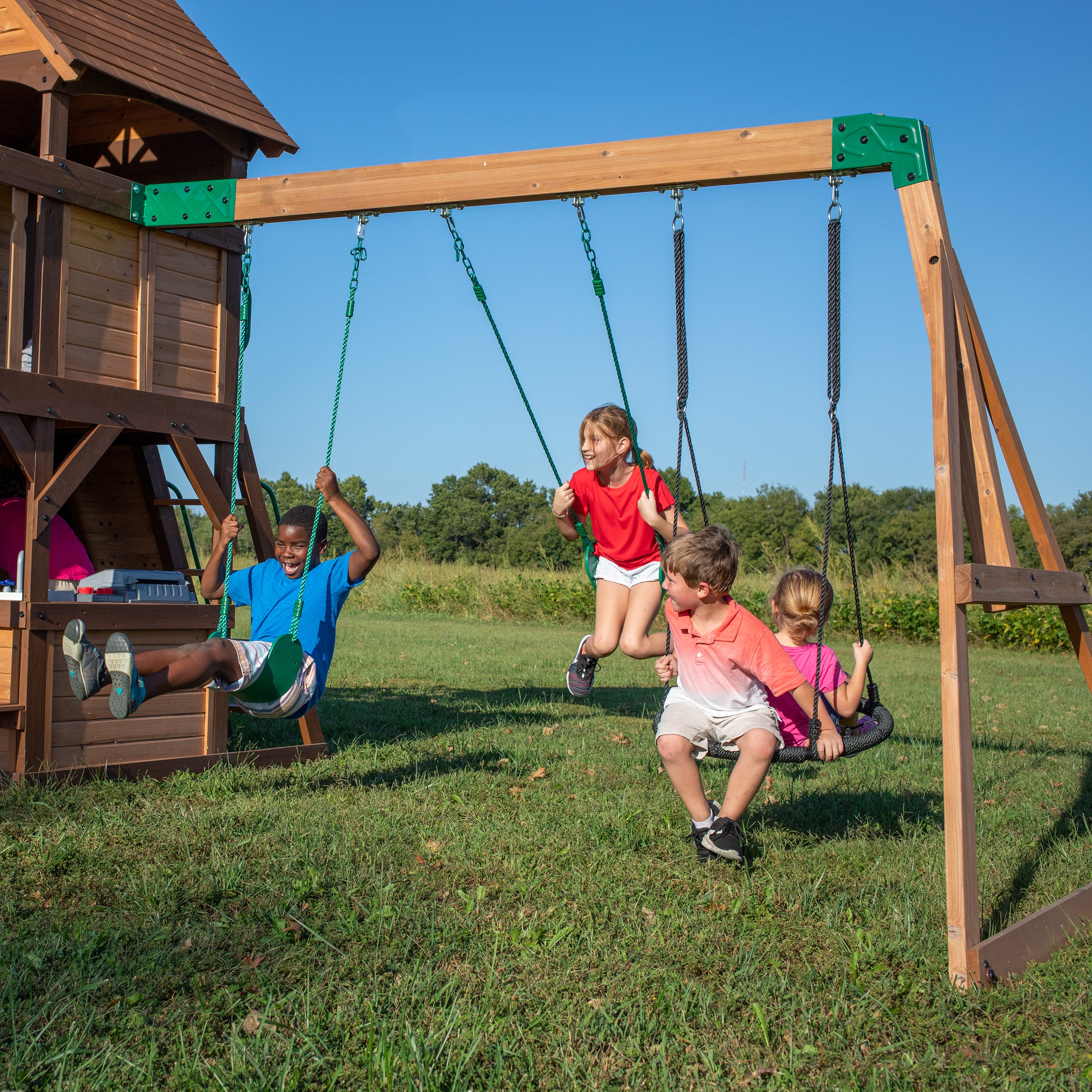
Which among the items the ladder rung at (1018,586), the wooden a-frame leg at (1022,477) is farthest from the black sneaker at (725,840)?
the wooden a-frame leg at (1022,477)

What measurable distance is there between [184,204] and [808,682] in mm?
4591

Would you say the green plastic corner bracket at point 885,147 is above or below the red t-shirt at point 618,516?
above

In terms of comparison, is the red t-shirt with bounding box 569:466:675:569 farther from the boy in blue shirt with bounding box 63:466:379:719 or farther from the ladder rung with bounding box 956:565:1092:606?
the ladder rung with bounding box 956:565:1092:606

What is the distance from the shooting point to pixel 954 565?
3.62m

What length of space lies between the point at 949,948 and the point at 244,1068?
2325mm

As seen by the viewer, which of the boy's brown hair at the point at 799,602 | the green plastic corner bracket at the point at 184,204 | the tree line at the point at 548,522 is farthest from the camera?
the tree line at the point at 548,522

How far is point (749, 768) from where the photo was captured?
14.8 ft

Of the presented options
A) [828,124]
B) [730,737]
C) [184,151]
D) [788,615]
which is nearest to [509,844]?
[730,737]

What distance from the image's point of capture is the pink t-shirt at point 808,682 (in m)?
4.99

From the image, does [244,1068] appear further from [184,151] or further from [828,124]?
[184,151]


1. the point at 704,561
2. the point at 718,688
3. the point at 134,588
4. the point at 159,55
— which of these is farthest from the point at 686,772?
the point at 159,55

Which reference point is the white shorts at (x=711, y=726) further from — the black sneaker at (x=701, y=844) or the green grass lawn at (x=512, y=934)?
the green grass lawn at (x=512, y=934)

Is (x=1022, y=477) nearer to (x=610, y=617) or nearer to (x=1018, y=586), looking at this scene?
(x=1018, y=586)

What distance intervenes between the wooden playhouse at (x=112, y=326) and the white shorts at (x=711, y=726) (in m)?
3.07
